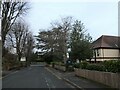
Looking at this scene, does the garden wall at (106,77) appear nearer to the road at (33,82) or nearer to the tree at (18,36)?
the road at (33,82)

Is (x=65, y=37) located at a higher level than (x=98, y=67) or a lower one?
higher

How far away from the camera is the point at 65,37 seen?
226 feet

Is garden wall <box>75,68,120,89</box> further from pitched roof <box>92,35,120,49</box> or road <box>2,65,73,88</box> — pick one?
pitched roof <box>92,35,120,49</box>

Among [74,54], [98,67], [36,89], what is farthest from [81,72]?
[74,54]

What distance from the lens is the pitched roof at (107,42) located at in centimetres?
7362

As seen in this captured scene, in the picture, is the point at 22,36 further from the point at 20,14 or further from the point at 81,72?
the point at 81,72

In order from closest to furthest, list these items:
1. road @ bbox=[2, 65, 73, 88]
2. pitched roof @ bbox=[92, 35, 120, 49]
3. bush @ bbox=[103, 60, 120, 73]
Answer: bush @ bbox=[103, 60, 120, 73]
road @ bbox=[2, 65, 73, 88]
pitched roof @ bbox=[92, 35, 120, 49]

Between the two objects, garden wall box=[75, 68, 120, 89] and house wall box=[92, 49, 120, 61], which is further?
house wall box=[92, 49, 120, 61]

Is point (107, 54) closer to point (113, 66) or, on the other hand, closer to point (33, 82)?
point (33, 82)

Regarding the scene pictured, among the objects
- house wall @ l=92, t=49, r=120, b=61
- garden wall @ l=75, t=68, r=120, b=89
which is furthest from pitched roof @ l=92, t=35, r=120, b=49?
garden wall @ l=75, t=68, r=120, b=89

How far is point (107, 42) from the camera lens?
75625 millimetres

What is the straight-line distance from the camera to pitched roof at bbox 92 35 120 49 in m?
73.6

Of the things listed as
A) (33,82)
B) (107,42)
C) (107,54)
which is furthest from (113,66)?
(107,42)

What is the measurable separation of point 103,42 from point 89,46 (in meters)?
27.1
